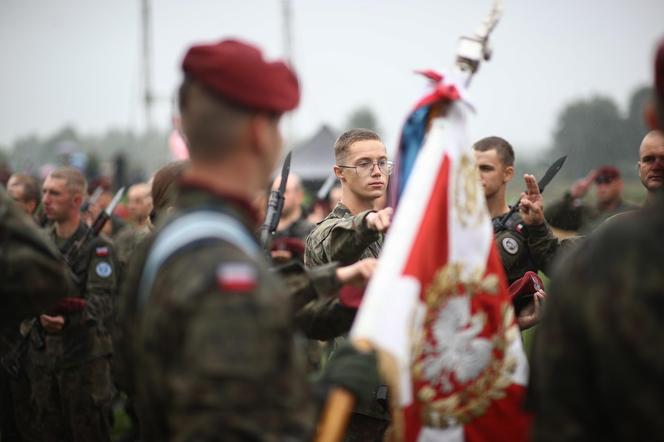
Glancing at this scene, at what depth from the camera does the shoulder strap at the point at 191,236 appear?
89.2 inches

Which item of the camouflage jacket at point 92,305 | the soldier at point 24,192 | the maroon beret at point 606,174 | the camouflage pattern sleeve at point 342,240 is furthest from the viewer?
the maroon beret at point 606,174

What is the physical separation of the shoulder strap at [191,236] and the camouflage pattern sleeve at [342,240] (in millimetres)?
1667

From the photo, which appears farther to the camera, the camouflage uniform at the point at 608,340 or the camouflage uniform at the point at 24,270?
the camouflage uniform at the point at 24,270

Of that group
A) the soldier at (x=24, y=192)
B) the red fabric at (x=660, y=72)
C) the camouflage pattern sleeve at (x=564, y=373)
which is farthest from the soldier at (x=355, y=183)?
the soldier at (x=24, y=192)

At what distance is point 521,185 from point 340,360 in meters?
4.46

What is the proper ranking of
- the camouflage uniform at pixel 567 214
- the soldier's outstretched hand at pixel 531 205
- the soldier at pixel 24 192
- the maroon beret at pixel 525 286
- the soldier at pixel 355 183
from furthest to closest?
the soldier at pixel 24 192, the camouflage uniform at pixel 567 214, the soldier's outstretched hand at pixel 531 205, the maroon beret at pixel 525 286, the soldier at pixel 355 183

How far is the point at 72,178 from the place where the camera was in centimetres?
749

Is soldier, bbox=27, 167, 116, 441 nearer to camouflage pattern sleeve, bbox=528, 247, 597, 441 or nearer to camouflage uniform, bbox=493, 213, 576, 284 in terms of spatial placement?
camouflage uniform, bbox=493, 213, 576, 284

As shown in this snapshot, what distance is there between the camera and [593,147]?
866 centimetres

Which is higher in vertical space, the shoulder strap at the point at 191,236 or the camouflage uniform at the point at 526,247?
the shoulder strap at the point at 191,236

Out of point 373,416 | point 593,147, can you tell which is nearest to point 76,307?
point 373,416

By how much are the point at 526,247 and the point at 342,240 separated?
5.96 ft

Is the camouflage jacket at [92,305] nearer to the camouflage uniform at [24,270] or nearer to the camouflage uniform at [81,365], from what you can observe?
the camouflage uniform at [81,365]

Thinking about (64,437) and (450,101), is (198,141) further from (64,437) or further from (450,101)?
(64,437)
